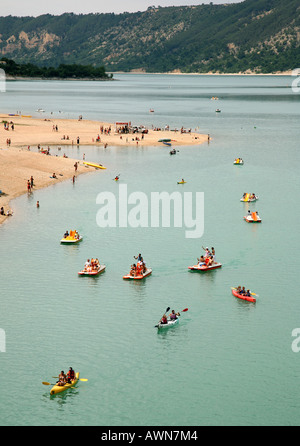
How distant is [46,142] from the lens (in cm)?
12950

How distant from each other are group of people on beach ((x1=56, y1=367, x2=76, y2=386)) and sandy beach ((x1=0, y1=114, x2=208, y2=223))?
126 feet

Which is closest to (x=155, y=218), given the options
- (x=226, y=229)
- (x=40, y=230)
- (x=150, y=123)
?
(x=226, y=229)

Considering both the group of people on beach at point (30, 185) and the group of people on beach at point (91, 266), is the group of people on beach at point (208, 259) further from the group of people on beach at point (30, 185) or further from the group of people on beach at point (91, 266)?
the group of people on beach at point (30, 185)

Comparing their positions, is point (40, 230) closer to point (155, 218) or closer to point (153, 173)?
point (155, 218)

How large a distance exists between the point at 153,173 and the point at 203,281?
170 feet

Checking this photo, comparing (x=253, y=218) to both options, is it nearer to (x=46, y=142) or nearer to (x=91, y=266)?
(x=91, y=266)

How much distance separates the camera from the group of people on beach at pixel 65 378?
36656 millimetres

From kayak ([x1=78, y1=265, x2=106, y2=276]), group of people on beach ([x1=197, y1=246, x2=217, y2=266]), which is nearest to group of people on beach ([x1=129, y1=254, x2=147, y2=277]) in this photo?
kayak ([x1=78, y1=265, x2=106, y2=276])

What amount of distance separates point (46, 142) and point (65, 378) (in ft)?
322

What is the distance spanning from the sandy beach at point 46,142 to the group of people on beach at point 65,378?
38406 millimetres

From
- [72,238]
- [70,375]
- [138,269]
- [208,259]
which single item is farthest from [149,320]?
[72,238]

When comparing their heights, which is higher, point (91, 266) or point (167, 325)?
point (91, 266)

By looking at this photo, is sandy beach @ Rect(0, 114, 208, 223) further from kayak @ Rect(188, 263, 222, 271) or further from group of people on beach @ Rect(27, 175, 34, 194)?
kayak @ Rect(188, 263, 222, 271)

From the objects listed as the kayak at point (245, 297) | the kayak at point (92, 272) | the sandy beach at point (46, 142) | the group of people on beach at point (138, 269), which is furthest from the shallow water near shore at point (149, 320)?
the sandy beach at point (46, 142)
